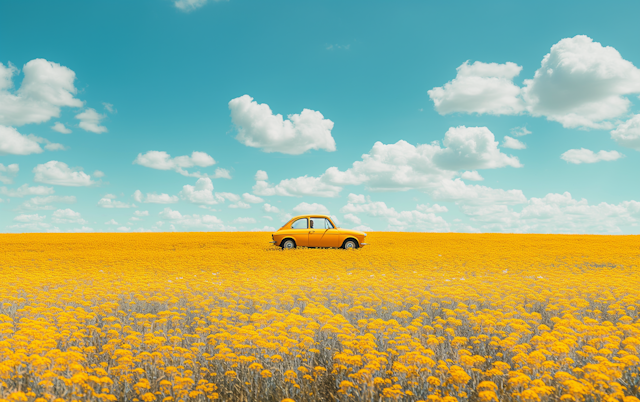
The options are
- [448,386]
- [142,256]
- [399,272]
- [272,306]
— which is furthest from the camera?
[142,256]

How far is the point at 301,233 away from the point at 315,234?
31.4 inches

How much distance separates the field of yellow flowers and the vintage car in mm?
6381

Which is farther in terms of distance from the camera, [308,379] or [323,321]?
[323,321]

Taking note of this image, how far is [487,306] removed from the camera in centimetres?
A: 848

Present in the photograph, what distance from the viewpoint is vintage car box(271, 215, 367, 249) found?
21.2 m

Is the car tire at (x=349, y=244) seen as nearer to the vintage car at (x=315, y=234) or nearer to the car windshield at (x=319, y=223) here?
the vintage car at (x=315, y=234)

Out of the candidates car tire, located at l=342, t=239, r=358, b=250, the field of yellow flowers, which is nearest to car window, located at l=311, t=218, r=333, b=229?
car tire, located at l=342, t=239, r=358, b=250

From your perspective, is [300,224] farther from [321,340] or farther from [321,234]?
[321,340]

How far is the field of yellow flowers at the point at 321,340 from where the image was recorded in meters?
4.48

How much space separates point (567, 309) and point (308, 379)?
5.79 m

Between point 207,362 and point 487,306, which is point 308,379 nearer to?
point 207,362

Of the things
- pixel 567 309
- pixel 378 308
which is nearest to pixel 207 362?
pixel 378 308

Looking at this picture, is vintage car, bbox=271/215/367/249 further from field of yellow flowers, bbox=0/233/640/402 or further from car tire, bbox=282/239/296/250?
field of yellow flowers, bbox=0/233/640/402

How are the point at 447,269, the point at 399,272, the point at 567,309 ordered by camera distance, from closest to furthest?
the point at 567,309, the point at 399,272, the point at 447,269
